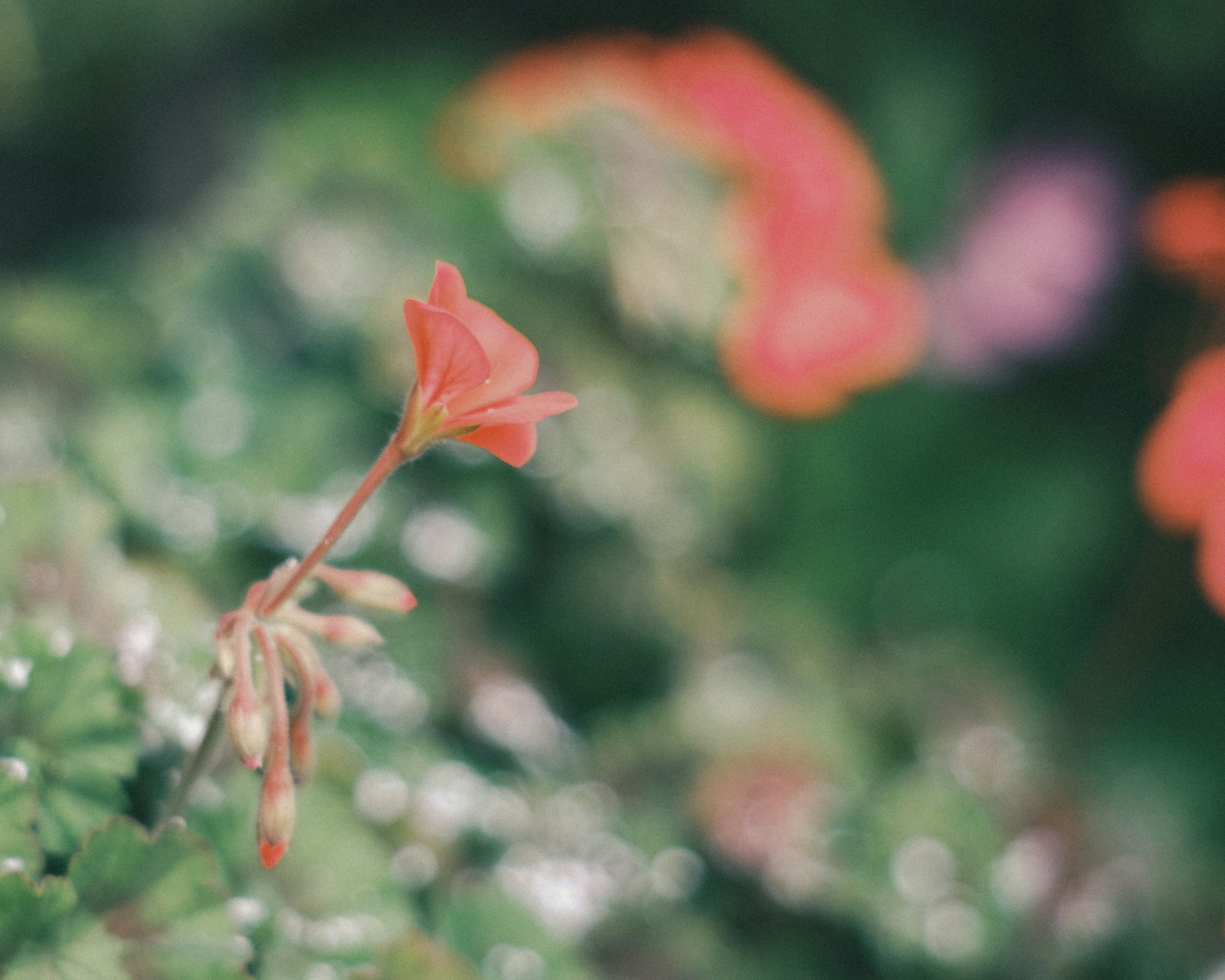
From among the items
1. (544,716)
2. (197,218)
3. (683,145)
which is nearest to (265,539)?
(544,716)

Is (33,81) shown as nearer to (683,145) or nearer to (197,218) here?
(197,218)

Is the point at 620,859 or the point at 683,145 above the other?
the point at 683,145

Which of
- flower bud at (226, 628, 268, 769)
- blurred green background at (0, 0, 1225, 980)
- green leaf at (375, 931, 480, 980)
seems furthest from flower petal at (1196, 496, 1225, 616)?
flower bud at (226, 628, 268, 769)

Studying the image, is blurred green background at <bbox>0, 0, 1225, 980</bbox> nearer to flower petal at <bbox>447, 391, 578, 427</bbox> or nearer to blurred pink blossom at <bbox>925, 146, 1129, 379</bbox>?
blurred pink blossom at <bbox>925, 146, 1129, 379</bbox>

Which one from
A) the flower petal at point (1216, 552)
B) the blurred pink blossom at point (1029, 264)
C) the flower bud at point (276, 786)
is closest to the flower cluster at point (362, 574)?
the flower bud at point (276, 786)

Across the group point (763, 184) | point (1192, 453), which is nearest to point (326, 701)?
point (1192, 453)

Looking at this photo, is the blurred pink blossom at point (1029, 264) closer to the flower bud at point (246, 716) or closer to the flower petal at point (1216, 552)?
the flower petal at point (1216, 552)

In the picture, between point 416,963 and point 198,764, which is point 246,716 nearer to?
point 198,764
